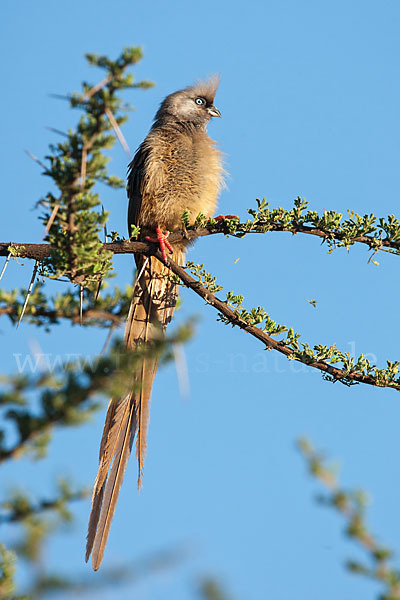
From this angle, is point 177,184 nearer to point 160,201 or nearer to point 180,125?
point 160,201

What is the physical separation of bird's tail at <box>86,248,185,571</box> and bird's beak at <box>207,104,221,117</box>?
1714mm

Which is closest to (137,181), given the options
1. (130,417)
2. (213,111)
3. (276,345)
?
(213,111)

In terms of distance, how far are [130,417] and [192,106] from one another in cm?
351

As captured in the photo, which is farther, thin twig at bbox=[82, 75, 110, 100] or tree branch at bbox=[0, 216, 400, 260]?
tree branch at bbox=[0, 216, 400, 260]

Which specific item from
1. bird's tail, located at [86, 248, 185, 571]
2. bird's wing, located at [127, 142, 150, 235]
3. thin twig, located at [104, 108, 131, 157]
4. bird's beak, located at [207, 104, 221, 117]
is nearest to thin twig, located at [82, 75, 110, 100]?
thin twig, located at [104, 108, 131, 157]

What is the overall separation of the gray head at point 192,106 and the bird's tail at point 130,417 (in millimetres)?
1386

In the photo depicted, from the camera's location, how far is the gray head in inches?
247

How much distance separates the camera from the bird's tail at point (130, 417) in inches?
152

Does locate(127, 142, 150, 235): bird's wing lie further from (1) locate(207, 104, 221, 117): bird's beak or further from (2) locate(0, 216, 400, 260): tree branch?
(2) locate(0, 216, 400, 260): tree branch

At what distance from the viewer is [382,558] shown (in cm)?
170

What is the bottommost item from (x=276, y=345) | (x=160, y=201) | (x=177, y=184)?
(x=276, y=345)

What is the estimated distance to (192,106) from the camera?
6.54m

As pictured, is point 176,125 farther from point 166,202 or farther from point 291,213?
point 291,213

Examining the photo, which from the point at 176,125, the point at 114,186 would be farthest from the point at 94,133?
the point at 176,125
